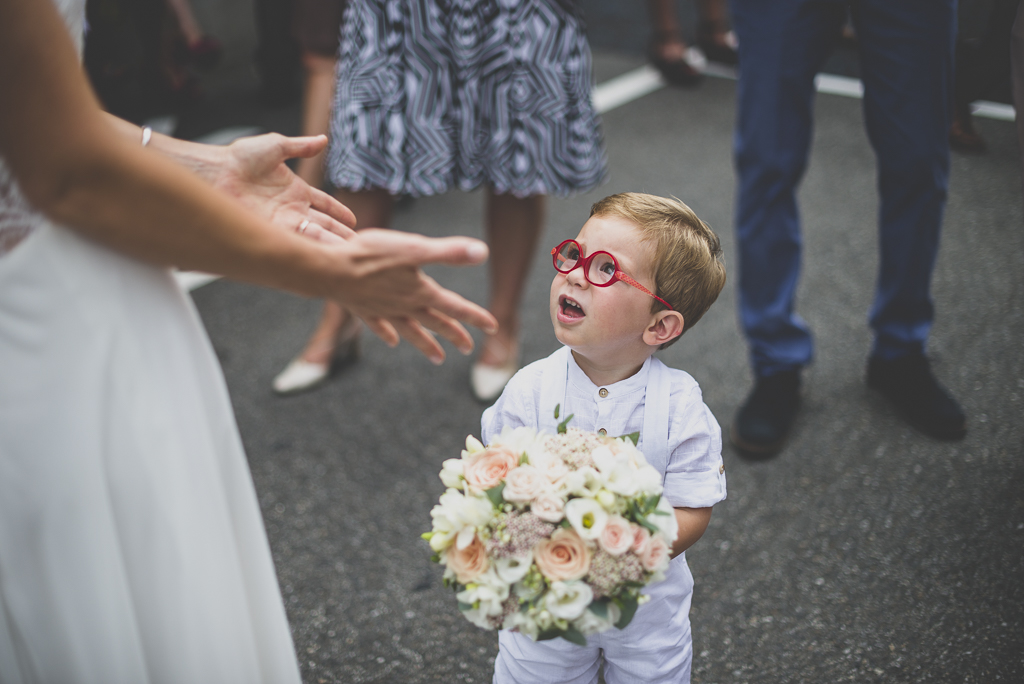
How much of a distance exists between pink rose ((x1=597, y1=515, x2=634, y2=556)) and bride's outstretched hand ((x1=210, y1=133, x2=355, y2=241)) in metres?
0.72

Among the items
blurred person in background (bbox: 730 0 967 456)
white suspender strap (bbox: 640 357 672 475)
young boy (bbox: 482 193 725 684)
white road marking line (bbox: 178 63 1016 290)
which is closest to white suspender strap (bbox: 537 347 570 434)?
young boy (bbox: 482 193 725 684)

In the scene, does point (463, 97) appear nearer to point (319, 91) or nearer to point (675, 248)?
point (319, 91)

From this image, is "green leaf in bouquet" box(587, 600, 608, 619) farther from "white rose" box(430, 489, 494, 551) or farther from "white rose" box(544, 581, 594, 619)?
"white rose" box(430, 489, 494, 551)

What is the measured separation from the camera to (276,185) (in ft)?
4.70

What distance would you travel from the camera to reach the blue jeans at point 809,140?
2090mm

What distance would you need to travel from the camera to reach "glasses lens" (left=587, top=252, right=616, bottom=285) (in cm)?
129

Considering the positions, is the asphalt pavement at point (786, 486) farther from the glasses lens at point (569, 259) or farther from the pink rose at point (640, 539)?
the pink rose at point (640, 539)

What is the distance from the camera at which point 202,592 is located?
1.06 meters

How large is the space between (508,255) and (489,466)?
67.2 inches

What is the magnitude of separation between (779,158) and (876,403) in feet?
3.13

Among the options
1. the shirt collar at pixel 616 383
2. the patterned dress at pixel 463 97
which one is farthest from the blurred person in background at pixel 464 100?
the shirt collar at pixel 616 383

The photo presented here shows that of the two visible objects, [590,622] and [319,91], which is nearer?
[590,622]

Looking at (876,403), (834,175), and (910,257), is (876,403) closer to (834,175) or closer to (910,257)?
(910,257)

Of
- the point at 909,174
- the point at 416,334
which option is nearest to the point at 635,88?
the point at 909,174
